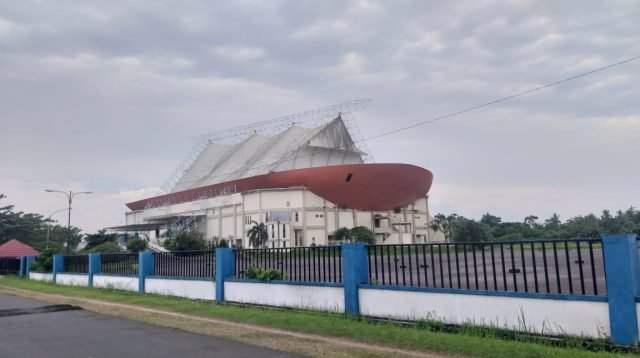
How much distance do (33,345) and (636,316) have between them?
10022 millimetres

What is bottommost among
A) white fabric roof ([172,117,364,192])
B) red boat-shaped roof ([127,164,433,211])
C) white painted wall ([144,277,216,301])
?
white painted wall ([144,277,216,301])

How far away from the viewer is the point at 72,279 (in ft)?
86.2

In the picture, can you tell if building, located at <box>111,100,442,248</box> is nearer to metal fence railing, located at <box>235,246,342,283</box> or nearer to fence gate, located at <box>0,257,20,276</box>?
fence gate, located at <box>0,257,20,276</box>

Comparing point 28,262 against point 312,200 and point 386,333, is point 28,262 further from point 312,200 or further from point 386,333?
point 312,200

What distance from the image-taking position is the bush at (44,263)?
30219 millimetres

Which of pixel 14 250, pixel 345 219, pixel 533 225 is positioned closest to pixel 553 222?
pixel 533 225

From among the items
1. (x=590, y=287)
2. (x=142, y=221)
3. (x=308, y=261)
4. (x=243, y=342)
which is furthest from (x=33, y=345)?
(x=142, y=221)

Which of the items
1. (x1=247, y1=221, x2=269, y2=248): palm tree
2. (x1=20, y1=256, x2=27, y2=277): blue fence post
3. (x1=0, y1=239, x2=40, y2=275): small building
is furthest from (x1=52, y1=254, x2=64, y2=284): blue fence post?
(x1=247, y1=221, x2=269, y2=248): palm tree

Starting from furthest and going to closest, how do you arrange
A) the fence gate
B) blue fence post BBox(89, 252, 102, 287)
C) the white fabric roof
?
the white fabric roof
the fence gate
blue fence post BBox(89, 252, 102, 287)

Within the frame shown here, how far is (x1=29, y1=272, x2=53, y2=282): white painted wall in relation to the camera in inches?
1158

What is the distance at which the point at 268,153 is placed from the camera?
9850cm

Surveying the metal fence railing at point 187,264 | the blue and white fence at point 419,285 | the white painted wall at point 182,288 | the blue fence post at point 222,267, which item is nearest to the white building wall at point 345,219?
the blue and white fence at point 419,285

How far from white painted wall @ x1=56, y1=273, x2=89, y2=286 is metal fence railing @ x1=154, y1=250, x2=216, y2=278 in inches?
292

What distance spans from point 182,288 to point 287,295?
5.62 metres
